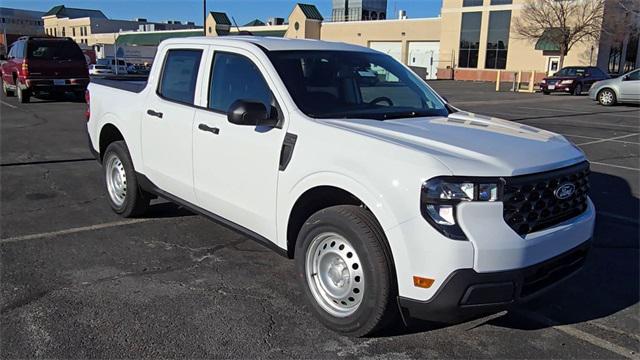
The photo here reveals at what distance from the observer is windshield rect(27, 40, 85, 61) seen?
18.0 metres

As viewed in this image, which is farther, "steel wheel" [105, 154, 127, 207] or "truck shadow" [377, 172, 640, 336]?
"steel wheel" [105, 154, 127, 207]

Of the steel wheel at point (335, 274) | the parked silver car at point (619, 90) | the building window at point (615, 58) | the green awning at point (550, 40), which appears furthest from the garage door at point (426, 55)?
the steel wheel at point (335, 274)

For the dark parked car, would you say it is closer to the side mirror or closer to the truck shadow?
the truck shadow

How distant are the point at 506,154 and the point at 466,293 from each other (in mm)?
856

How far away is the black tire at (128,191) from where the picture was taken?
553cm

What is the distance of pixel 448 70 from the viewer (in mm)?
55562

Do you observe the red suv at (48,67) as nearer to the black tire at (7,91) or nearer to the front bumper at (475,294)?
the black tire at (7,91)

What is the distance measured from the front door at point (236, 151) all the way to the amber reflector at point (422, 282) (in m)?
1.24

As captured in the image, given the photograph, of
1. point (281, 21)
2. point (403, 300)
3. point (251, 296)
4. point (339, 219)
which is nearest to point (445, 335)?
point (403, 300)

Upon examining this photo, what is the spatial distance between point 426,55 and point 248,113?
196 feet

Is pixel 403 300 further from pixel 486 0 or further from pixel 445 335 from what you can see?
pixel 486 0

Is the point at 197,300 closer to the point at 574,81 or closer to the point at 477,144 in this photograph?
the point at 477,144

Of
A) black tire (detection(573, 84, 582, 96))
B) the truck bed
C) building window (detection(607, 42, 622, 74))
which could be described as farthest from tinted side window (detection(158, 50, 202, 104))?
building window (detection(607, 42, 622, 74))

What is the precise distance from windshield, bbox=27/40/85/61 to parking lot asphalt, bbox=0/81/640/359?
13.2 m
